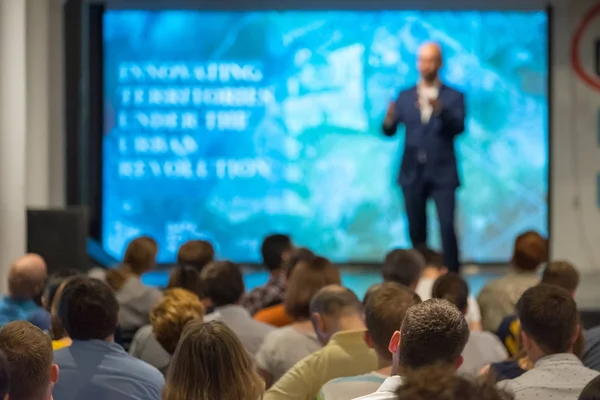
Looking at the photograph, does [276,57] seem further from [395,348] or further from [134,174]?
[395,348]

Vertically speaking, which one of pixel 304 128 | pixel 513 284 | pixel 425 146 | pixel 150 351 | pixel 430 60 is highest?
pixel 430 60

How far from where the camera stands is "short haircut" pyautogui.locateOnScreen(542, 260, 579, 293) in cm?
428

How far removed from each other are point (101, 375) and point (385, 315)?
2.58 ft

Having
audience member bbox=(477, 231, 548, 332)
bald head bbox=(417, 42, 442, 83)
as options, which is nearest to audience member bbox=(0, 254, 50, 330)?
audience member bbox=(477, 231, 548, 332)

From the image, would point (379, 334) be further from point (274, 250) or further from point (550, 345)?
point (274, 250)

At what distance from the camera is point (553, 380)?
9.12 feet

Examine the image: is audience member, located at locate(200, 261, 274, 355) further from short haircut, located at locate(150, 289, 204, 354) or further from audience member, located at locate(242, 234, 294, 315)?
audience member, located at locate(242, 234, 294, 315)

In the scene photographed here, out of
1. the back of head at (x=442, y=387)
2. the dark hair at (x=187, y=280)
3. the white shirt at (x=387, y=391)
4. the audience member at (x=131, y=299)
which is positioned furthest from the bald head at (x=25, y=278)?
the back of head at (x=442, y=387)

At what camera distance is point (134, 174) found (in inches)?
340

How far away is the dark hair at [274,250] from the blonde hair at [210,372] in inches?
121

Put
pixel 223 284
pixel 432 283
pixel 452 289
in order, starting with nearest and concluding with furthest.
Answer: pixel 452 289 → pixel 223 284 → pixel 432 283

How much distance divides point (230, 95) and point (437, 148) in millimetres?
2332

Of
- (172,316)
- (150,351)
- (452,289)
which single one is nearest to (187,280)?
(150,351)

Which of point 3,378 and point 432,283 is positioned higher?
point 3,378
